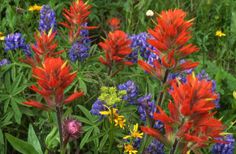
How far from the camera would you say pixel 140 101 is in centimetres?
213

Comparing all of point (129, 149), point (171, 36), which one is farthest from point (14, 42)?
point (171, 36)

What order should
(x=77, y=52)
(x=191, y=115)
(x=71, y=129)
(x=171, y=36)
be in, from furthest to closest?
1. (x=77, y=52)
2. (x=171, y=36)
3. (x=71, y=129)
4. (x=191, y=115)

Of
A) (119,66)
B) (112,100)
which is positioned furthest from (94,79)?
(112,100)

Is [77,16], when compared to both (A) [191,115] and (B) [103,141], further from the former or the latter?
(A) [191,115]

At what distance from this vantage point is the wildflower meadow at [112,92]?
4.81 ft

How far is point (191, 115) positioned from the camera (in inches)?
55.2

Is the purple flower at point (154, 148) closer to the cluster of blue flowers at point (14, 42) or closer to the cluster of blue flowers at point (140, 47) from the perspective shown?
the cluster of blue flowers at point (140, 47)

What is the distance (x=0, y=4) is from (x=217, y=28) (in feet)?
5.89

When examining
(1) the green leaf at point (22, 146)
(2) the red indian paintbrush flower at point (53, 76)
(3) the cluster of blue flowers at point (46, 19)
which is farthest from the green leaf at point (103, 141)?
(3) the cluster of blue flowers at point (46, 19)

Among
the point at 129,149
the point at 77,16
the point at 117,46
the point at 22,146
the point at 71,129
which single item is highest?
the point at 77,16

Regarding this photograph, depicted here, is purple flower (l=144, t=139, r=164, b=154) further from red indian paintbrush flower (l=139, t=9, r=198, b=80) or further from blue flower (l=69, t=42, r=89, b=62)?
blue flower (l=69, t=42, r=89, b=62)

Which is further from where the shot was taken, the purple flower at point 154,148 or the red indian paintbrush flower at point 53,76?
the purple flower at point 154,148

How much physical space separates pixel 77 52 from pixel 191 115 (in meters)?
1.11

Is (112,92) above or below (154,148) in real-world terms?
above
